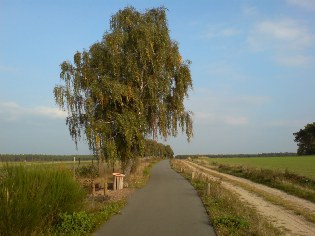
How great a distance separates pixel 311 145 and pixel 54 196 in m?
136

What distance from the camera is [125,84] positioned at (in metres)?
27.0

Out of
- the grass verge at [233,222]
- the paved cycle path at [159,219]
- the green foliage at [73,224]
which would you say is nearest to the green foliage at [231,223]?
the grass verge at [233,222]

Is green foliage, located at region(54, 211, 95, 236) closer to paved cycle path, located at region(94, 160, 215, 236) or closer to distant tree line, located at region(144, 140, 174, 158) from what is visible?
paved cycle path, located at region(94, 160, 215, 236)

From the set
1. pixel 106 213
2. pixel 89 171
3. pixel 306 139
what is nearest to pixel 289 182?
pixel 89 171

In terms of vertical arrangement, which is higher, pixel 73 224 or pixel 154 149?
pixel 154 149

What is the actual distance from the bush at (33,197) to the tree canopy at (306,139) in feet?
439

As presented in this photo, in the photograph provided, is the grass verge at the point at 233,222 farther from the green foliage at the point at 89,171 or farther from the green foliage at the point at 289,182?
the green foliage at the point at 89,171

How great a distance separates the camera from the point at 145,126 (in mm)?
27391

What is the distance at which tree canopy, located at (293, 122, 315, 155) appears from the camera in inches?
5335

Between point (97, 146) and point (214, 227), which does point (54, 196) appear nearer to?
point (214, 227)

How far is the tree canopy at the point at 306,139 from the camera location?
13550 cm

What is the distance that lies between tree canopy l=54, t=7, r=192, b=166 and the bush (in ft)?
42.6

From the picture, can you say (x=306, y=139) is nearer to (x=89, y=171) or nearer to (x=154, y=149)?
(x=154, y=149)

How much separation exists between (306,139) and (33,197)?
140 meters
